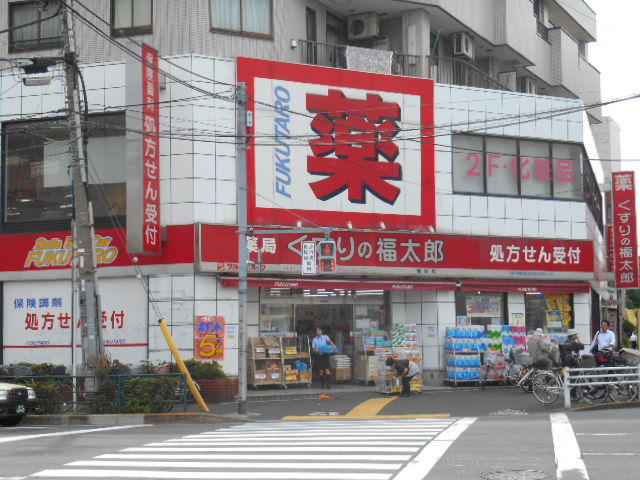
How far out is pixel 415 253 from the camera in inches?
1069

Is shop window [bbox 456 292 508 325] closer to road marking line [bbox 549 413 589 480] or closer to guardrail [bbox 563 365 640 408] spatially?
guardrail [bbox 563 365 640 408]

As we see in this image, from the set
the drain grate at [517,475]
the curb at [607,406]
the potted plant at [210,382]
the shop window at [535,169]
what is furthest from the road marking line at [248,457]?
the shop window at [535,169]

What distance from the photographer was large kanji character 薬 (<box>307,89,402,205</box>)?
1040 inches

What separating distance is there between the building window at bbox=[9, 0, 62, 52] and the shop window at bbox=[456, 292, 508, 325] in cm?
1491

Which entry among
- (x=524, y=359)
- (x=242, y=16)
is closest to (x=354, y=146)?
(x=242, y=16)

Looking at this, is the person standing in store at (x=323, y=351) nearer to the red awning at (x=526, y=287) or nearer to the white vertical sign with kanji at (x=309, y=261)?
the white vertical sign with kanji at (x=309, y=261)

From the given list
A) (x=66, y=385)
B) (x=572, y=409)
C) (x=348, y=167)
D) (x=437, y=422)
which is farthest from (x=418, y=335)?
(x=66, y=385)

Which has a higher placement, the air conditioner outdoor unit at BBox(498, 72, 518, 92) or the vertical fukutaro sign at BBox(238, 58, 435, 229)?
the air conditioner outdoor unit at BBox(498, 72, 518, 92)

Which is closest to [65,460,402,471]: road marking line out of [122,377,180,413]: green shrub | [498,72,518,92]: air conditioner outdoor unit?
[122,377,180,413]: green shrub

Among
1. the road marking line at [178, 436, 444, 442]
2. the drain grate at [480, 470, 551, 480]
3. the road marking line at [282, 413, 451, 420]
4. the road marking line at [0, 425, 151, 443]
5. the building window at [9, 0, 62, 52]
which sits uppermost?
the building window at [9, 0, 62, 52]

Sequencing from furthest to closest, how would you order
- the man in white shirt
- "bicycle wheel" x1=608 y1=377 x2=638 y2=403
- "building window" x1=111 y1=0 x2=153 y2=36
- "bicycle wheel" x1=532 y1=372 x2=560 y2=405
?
"building window" x1=111 y1=0 x2=153 y2=36 < the man in white shirt < "bicycle wheel" x1=532 y1=372 x2=560 y2=405 < "bicycle wheel" x1=608 y1=377 x2=638 y2=403

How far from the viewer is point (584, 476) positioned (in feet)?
35.2

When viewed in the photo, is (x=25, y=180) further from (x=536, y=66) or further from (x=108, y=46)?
(x=536, y=66)

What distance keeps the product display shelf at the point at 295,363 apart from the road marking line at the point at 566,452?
994 cm
